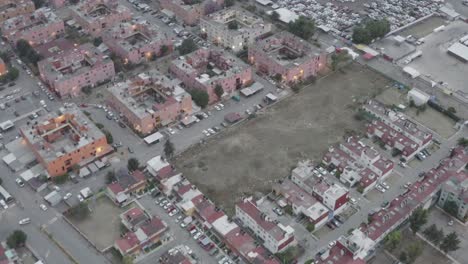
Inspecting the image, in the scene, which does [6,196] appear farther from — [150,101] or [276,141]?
[276,141]


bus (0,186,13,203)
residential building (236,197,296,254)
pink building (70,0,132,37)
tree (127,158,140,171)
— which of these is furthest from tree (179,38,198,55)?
bus (0,186,13,203)

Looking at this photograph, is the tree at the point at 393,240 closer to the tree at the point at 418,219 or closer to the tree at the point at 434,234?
the tree at the point at 418,219

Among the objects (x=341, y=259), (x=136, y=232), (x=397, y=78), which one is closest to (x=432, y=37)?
(x=397, y=78)

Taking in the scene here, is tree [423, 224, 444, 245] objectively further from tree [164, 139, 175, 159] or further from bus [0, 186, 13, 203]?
bus [0, 186, 13, 203]

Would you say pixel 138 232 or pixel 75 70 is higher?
pixel 75 70

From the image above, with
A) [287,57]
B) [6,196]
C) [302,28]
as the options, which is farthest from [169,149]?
[302,28]

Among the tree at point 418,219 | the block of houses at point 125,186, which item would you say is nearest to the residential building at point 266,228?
the block of houses at point 125,186

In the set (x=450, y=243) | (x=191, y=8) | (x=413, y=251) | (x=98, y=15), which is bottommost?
(x=413, y=251)
